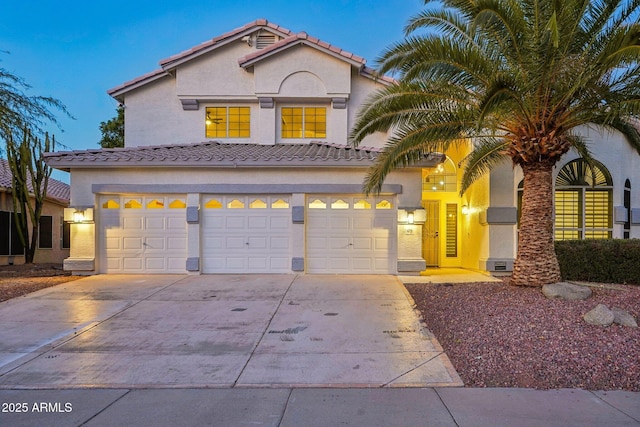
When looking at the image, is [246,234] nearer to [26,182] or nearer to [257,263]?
[257,263]

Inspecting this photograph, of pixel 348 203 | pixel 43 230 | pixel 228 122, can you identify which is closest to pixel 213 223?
pixel 348 203

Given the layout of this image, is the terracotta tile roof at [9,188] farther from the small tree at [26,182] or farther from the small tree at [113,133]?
the small tree at [113,133]

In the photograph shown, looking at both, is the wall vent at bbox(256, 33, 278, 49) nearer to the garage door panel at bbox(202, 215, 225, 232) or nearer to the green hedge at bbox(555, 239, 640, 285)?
the garage door panel at bbox(202, 215, 225, 232)

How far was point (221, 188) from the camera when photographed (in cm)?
1198

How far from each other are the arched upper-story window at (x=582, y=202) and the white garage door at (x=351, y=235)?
531 centimetres

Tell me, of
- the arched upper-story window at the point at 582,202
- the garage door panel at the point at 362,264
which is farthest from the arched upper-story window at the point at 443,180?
the garage door panel at the point at 362,264

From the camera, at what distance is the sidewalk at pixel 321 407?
3.93 metres

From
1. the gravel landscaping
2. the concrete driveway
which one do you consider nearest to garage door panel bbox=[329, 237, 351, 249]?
the concrete driveway

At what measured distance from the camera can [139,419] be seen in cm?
400

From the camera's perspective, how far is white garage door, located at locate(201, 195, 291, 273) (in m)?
12.0

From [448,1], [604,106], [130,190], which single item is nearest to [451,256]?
[604,106]

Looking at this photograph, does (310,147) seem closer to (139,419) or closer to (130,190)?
(130,190)

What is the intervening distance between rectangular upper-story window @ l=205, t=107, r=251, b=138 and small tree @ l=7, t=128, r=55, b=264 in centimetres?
630

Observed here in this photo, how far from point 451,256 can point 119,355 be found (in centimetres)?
1141
